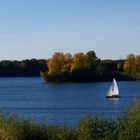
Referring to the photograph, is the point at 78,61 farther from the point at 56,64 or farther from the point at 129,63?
the point at 129,63

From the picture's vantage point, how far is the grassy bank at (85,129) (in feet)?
61.6

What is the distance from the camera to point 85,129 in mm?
19391

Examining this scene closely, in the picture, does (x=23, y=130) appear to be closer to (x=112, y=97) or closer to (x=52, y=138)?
(x=52, y=138)

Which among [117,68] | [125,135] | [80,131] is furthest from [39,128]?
[117,68]

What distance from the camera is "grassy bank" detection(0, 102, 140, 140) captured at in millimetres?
18766

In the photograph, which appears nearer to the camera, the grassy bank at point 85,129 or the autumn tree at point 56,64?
the grassy bank at point 85,129

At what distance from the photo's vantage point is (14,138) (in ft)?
66.1

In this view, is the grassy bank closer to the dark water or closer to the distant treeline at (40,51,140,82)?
the dark water

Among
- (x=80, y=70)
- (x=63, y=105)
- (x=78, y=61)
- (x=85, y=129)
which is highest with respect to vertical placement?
(x=78, y=61)

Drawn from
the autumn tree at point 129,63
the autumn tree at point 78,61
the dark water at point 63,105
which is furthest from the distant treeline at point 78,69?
the dark water at point 63,105

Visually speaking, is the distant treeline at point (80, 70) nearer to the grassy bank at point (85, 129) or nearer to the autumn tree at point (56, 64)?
the autumn tree at point (56, 64)

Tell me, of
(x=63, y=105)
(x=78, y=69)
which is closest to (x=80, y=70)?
(x=78, y=69)

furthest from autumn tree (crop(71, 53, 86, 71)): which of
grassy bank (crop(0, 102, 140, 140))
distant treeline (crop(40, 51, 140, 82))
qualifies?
grassy bank (crop(0, 102, 140, 140))

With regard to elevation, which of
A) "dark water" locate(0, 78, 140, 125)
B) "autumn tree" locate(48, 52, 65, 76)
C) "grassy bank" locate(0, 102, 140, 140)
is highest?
"autumn tree" locate(48, 52, 65, 76)
